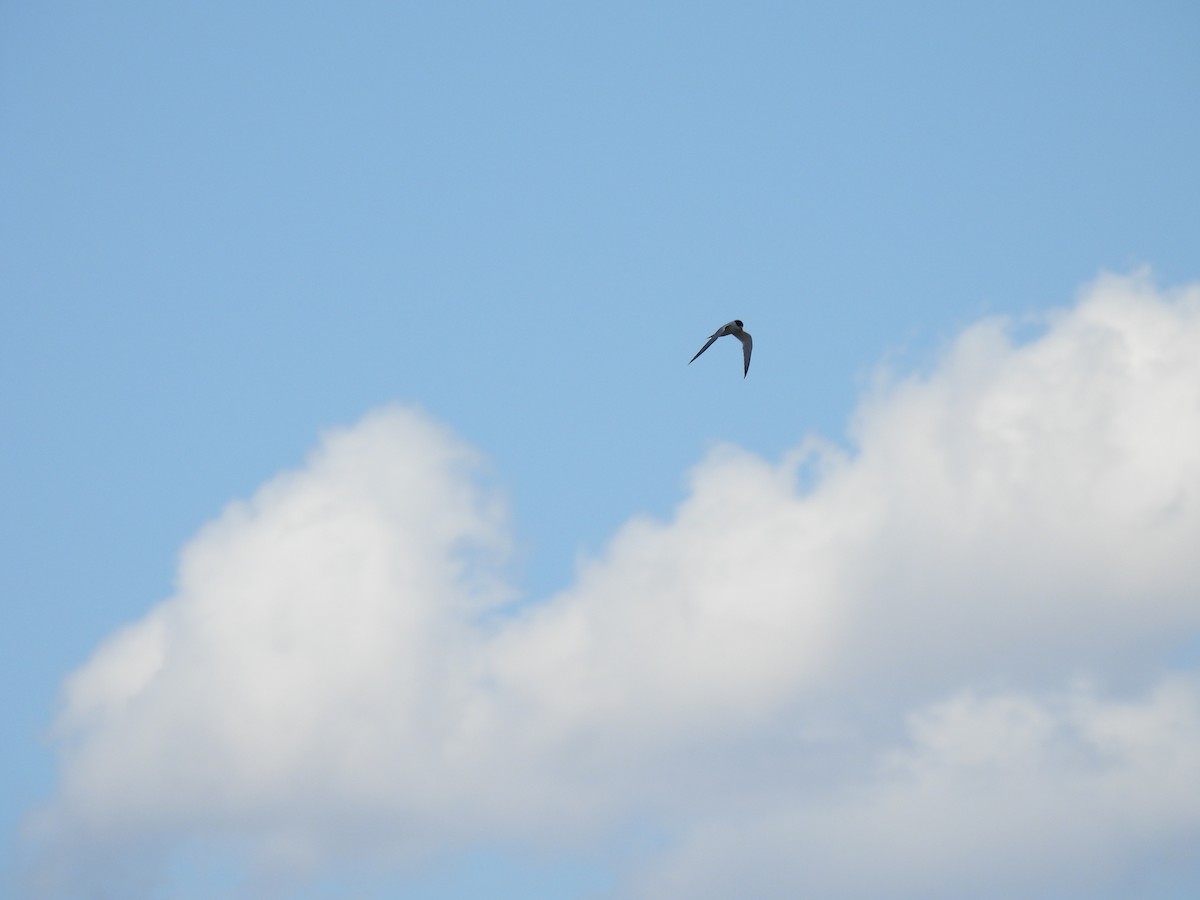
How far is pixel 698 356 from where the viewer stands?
56.3 metres
